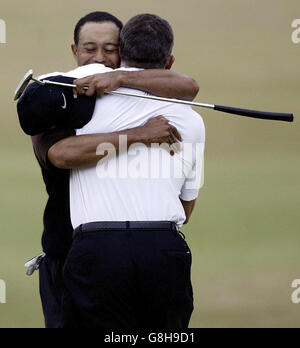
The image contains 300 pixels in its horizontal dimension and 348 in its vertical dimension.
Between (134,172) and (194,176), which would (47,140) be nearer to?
(134,172)

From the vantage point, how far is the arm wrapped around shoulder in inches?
76.0

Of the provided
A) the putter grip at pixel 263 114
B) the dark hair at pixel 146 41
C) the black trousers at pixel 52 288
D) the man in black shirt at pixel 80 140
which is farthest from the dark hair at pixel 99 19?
the black trousers at pixel 52 288

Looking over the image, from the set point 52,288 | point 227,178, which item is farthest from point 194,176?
point 227,178

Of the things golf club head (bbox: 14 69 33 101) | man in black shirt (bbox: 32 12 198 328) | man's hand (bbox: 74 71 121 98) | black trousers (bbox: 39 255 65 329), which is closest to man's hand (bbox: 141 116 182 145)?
man in black shirt (bbox: 32 12 198 328)

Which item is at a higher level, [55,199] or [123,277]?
[55,199]

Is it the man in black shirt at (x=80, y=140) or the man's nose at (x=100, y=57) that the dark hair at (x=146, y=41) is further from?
the man's nose at (x=100, y=57)

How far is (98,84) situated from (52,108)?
108 millimetres

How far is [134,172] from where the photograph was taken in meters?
1.96

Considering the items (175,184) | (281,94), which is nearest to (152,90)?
(175,184)

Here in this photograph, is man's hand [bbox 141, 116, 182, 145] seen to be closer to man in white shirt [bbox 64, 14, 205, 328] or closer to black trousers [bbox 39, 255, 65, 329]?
man in white shirt [bbox 64, 14, 205, 328]

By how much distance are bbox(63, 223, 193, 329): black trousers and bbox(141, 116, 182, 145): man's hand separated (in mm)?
174

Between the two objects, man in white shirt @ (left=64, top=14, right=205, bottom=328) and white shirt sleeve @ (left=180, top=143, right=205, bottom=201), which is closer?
man in white shirt @ (left=64, top=14, right=205, bottom=328)

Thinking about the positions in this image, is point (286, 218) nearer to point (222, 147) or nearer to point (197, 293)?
point (222, 147)

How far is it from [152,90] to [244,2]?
3.98 metres
